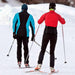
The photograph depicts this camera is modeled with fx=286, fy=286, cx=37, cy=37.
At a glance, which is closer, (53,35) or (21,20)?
(53,35)

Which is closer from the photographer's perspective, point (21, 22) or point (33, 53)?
point (21, 22)

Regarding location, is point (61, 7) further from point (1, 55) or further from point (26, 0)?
point (1, 55)

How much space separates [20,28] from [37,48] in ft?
17.3

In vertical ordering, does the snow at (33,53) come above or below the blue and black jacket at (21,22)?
below

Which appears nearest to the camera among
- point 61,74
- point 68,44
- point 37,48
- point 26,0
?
point 61,74

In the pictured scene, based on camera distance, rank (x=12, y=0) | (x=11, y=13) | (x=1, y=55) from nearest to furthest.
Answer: (x=1, y=55), (x=11, y=13), (x=12, y=0)

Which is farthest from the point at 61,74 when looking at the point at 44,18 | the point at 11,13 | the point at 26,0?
the point at 26,0

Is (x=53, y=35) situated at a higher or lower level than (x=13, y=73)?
higher

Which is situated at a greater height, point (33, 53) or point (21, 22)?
point (21, 22)

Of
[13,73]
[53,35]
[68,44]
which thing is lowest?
[68,44]

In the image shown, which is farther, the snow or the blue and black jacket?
the blue and black jacket

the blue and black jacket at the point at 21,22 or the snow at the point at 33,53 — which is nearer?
the snow at the point at 33,53

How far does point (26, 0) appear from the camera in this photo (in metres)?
43.4

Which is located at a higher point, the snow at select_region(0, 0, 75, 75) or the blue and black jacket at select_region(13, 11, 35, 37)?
the blue and black jacket at select_region(13, 11, 35, 37)
